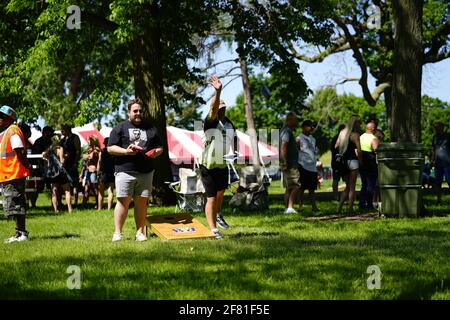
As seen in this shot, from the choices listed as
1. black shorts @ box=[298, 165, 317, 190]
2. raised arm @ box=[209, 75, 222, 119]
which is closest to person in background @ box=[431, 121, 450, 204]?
black shorts @ box=[298, 165, 317, 190]

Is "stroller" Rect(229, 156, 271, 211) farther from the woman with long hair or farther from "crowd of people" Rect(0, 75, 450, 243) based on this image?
the woman with long hair

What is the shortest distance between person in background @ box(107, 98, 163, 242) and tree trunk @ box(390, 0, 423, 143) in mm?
5731

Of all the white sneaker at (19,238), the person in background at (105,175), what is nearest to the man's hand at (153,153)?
the white sneaker at (19,238)

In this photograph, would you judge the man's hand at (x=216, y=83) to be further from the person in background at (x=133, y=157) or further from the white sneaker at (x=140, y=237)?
the white sneaker at (x=140, y=237)

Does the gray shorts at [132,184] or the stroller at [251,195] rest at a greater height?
the gray shorts at [132,184]

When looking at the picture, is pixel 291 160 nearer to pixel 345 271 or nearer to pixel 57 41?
pixel 57 41

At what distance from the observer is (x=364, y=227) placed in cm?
1030

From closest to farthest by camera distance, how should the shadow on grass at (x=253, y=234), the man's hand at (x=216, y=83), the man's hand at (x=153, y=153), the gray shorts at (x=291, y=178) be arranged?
the man's hand at (x=216, y=83) < the man's hand at (x=153, y=153) < the shadow on grass at (x=253, y=234) < the gray shorts at (x=291, y=178)

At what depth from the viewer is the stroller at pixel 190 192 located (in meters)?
14.5

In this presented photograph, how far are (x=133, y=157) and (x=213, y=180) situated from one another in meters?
1.09

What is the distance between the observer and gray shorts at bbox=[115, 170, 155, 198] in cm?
841

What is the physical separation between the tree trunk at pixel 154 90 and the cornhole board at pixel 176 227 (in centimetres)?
700

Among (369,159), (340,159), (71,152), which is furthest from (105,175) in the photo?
(369,159)

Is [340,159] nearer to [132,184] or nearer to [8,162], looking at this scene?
[132,184]
